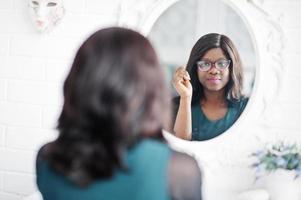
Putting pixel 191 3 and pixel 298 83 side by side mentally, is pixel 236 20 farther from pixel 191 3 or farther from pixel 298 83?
pixel 298 83

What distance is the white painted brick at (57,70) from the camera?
134 centimetres

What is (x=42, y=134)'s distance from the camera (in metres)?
1.38

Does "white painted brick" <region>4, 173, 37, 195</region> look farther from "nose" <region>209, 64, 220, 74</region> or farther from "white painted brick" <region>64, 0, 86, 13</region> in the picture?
"nose" <region>209, 64, 220, 74</region>

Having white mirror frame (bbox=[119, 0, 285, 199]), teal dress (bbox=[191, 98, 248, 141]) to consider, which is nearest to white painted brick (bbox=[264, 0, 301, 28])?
white mirror frame (bbox=[119, 0, 285, 199])

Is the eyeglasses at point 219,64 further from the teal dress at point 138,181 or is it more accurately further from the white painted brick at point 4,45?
the white painted brick at point 4,45

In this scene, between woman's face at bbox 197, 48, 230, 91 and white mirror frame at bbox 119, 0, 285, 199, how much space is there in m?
0.10

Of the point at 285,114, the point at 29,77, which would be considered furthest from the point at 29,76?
the point at 285,114

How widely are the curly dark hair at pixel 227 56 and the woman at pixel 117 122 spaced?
0.57 meters

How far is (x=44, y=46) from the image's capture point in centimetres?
135

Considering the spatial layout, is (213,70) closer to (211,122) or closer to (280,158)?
(211,122)

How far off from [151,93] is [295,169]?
642mm

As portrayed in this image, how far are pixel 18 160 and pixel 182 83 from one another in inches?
28.0

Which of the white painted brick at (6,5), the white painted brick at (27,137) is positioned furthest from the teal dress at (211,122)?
the white painted brick at (6,5)

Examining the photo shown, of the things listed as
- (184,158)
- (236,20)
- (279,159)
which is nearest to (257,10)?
(236,20)
